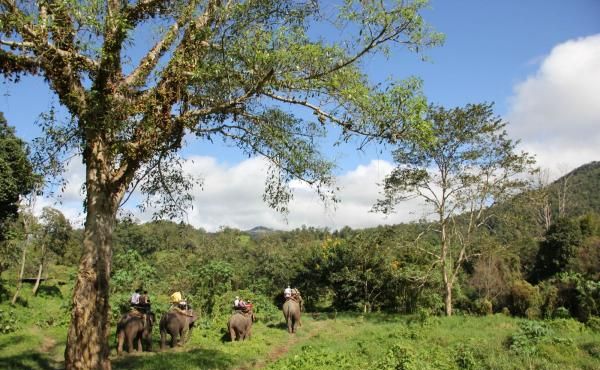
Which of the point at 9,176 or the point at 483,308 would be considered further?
the point at 483,308

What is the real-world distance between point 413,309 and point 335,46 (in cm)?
2622

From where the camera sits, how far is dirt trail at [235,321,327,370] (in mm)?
14000

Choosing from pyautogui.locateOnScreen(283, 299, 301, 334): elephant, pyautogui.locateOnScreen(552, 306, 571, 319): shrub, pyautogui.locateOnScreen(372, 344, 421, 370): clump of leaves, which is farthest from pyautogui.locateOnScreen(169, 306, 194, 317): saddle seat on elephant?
pyautogui.locateOnScreen(552, 306, 571, 319): shrub

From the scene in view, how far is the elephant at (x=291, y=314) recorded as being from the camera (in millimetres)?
20578

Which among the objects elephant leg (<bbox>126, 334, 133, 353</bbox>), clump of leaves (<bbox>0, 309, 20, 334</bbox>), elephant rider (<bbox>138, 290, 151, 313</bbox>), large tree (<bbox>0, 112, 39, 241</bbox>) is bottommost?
elephant leg (<bbox>126, 334, 133, 353</bbox>)

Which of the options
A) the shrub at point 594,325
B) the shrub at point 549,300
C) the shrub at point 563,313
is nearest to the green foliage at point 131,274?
the shrub at point 594,325

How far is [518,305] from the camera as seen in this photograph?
94.4 feet

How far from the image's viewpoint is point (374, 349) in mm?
13812

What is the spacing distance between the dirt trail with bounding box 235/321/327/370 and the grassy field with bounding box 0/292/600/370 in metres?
0.03

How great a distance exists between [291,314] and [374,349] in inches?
A: 285

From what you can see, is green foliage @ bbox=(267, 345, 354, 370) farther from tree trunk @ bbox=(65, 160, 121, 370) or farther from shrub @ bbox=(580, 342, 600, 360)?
shrub @ bbox=(580, 342, 600, 360)

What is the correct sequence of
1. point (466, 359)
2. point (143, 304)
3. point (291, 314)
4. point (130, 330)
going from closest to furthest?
point (466, 359)
point (130, 330)
point (143, 304)
point (291, 314)

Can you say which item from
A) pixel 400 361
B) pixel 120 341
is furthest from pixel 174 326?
pixel 400 361

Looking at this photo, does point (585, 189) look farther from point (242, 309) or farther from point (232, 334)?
point (232, 334)
